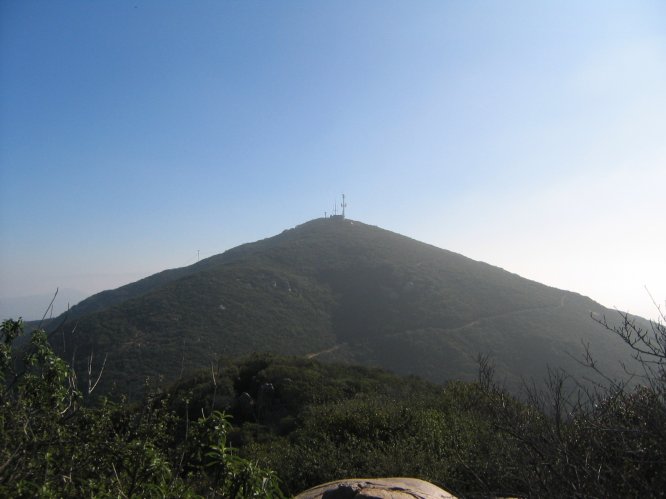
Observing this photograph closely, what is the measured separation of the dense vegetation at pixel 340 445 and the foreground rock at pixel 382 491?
0.44 metres

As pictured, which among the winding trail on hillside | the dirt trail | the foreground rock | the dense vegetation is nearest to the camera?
the dense vegetation

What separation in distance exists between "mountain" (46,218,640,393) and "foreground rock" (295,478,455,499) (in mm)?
17968

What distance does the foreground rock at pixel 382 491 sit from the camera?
15.6 ft

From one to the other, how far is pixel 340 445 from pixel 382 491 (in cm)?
356

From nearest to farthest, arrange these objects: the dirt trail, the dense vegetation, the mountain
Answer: the dense vegetation < the mountain < the dirt trail

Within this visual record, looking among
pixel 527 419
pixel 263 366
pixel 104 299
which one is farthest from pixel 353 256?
pixel 527 419

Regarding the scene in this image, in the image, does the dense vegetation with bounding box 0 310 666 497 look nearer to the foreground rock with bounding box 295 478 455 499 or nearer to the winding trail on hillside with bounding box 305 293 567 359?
the foreground rock with bounding box 295 478 455 499

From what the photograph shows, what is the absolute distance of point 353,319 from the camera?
42562 millimetres

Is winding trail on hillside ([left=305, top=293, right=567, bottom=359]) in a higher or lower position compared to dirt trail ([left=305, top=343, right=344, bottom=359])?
higher

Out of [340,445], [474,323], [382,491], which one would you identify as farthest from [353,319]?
[382,491]

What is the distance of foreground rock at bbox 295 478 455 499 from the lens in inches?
187

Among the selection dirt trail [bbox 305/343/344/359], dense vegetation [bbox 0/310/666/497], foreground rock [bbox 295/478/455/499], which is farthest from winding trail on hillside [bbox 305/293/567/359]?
foreground rock [bbox 295/478/455/499]

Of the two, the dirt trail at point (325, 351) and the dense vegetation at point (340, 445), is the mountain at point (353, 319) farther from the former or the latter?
the dense vegetation at point (340, 445)

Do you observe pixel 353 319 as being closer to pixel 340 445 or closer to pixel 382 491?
pixel 340 445
